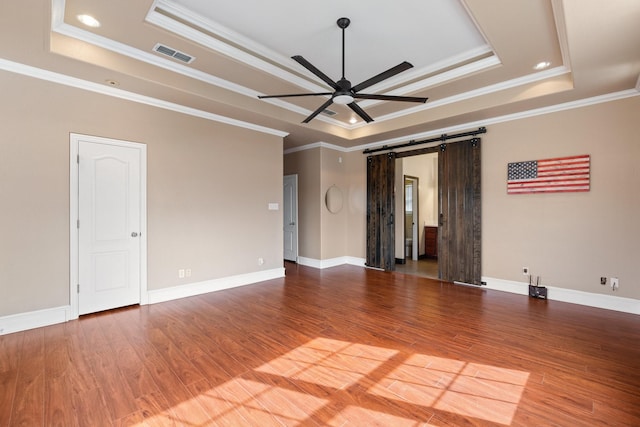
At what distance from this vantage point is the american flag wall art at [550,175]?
14.0 feet

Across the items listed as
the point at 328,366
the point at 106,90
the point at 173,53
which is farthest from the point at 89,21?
the point at 328,366

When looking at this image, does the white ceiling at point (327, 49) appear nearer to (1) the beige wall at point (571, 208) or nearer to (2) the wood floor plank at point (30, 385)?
(1) the beige wall at point (571, 208)

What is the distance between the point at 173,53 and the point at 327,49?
6.00ft

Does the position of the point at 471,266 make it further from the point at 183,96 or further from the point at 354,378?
the point at 183,96

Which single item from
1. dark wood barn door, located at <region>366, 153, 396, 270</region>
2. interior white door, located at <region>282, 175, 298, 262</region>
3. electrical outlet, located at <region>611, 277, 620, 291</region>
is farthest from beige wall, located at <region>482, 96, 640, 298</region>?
interior white door, located at <region>282, 175, 298, 262</region>

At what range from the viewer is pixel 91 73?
3.45 m

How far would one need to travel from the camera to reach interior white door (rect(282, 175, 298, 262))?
7371mm

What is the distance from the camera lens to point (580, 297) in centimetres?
427

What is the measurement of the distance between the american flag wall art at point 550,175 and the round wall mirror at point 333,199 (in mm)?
3490

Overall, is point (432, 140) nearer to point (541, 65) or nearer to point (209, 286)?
point (541, 65)

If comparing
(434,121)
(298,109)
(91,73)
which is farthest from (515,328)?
(91,73)

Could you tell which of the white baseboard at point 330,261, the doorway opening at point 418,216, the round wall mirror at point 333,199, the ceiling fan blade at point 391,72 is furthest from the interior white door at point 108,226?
the doorway opening at point 418,216

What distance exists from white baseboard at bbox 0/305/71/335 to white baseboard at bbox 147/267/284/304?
Result: 95cm

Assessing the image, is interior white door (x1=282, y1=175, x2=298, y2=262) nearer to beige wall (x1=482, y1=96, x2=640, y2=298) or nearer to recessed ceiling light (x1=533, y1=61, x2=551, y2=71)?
beige wall (x1=482, y1=96, x2=640, y2=298)
